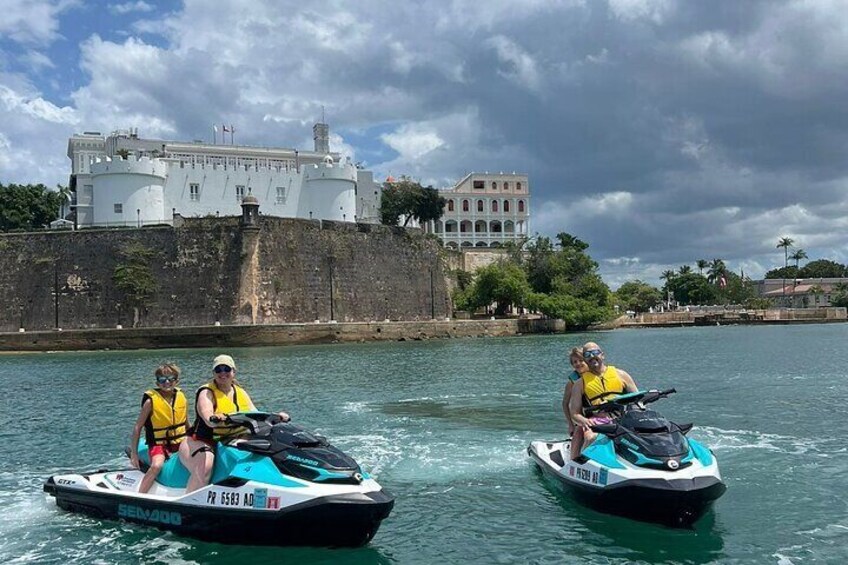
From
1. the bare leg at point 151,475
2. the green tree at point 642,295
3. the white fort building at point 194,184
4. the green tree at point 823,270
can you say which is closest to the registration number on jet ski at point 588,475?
the bare leg at point 151,475

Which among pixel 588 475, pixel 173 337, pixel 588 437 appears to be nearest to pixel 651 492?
pixel 588 475

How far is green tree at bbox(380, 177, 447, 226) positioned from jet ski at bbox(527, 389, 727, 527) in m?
64.4

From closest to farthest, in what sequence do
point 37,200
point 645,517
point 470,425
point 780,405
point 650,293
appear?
1. point 645,517
2. point 470,425
3. point 780,405
4. point 37,200
5. point 650,293

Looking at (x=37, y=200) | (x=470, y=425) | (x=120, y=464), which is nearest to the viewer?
(x=120, y=464)

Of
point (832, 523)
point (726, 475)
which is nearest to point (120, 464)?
point (726, 475)

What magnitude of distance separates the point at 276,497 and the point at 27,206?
217ft

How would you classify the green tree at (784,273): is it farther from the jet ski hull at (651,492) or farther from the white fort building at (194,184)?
the jet ski hull at (651,492)

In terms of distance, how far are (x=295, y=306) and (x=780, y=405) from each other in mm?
35773

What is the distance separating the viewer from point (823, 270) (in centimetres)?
13475

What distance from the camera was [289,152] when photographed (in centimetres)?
7425

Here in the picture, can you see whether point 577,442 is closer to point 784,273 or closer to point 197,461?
point 197,461

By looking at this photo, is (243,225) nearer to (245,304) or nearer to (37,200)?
(245,304)

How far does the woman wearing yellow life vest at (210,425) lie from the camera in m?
7.86

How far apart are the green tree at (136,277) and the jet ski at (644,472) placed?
137 feet
